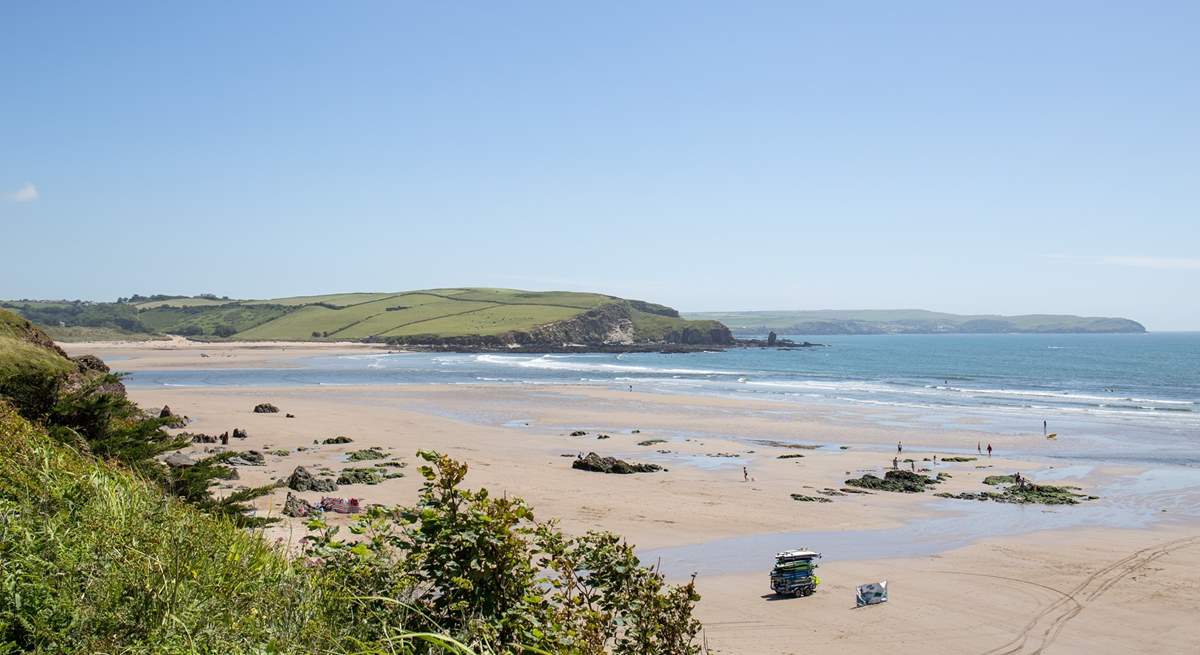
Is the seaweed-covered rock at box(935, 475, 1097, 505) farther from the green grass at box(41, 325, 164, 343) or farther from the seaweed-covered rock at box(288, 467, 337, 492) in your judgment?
the green grass at box(41, 325, 164, 343)

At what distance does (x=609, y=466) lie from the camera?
36844mm

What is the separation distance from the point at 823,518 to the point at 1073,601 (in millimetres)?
9869

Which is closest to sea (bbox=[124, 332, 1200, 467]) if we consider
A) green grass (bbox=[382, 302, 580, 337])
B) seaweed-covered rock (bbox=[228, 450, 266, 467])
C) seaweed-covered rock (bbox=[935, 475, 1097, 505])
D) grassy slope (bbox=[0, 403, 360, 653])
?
seaweed-covered rock (bbox=[935, 475, 1097, 505])

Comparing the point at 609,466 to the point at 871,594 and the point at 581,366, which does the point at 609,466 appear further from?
the point at 581,366

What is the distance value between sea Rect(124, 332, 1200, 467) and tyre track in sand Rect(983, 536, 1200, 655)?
2110 centimetres

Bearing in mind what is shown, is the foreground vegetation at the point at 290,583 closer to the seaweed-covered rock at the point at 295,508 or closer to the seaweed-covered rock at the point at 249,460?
the seaweed-covered rock at the point at 295,508

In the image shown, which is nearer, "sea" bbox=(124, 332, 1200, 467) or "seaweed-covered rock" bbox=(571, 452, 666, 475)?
"seaweed-covered rock" bbox=(571, 452, 666, 475)

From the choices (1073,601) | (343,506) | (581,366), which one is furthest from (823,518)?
(581,366)

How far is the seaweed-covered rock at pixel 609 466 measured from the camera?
3672cm

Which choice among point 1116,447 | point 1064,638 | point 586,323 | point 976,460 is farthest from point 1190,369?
point 1064,638

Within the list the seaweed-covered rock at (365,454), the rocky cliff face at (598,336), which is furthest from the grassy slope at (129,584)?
the rocky cliff face at (598,336)

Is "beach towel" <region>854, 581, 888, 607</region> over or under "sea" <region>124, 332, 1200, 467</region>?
under

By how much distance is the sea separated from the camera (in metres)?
54.8

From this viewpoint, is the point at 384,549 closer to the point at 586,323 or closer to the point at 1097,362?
the point at 1097,362
